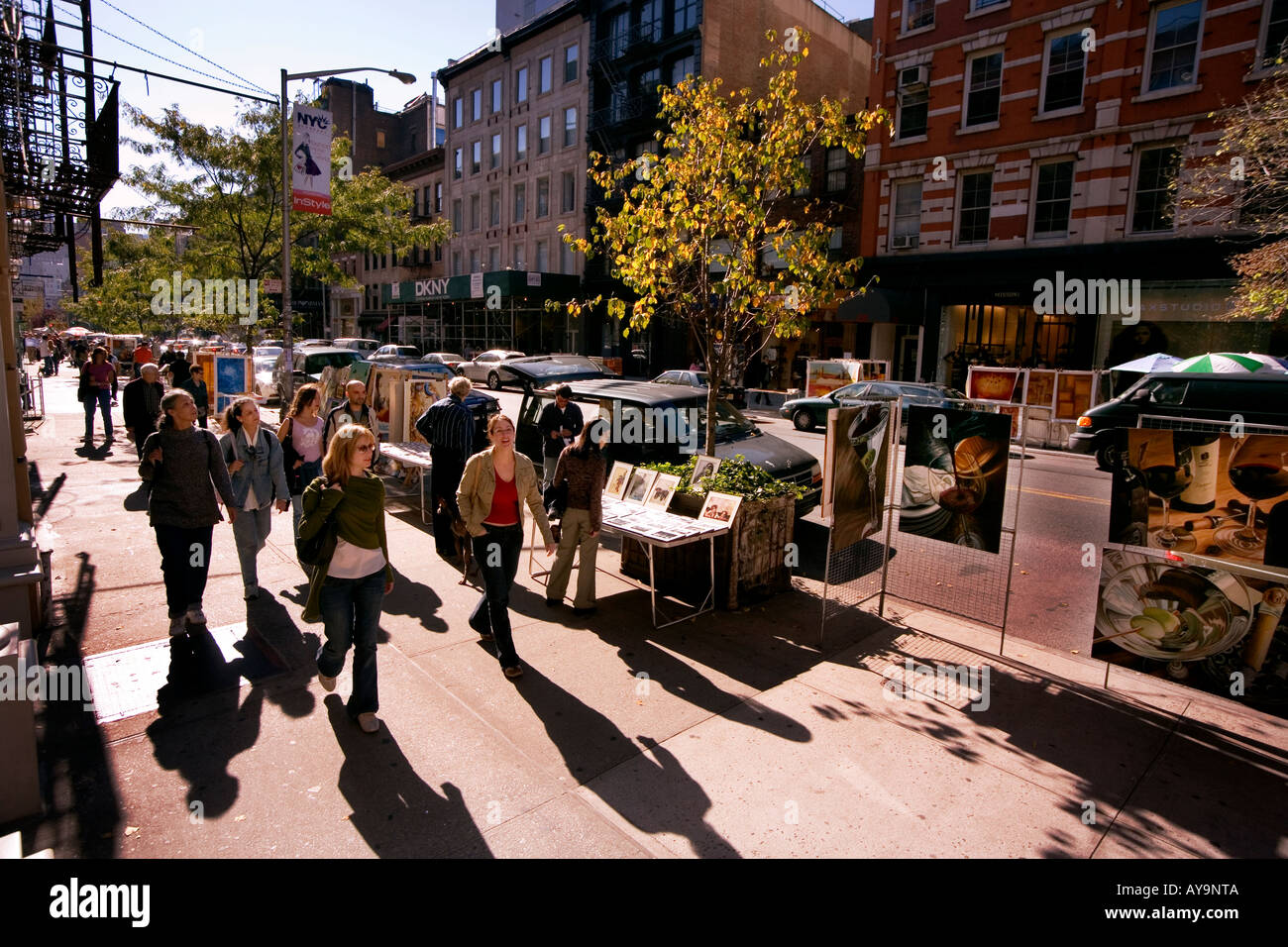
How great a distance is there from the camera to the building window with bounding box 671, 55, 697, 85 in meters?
34.1

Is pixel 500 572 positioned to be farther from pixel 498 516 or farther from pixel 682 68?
pixel 682 68

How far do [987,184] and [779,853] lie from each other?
86.2 ft

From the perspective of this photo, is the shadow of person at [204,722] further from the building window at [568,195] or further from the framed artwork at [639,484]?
the building window at [568,195]

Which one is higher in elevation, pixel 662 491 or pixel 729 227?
pixel 729 227

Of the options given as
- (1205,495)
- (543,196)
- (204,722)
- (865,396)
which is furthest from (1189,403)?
(543,196)

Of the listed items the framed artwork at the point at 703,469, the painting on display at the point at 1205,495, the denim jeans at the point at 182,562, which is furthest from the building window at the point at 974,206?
the denim jeans at the point at 182,562

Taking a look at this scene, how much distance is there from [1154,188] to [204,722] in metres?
25.9

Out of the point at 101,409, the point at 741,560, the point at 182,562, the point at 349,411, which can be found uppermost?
the point at 349,411

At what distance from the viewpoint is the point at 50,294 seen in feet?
311

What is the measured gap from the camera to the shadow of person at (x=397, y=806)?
3697mm

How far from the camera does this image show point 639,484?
7.87m

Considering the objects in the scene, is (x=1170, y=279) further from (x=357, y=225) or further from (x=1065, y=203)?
(x=357, y=225)

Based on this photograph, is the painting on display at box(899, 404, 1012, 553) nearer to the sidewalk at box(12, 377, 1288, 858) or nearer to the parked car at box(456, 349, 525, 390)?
the sidewalk at box(12, 377, 1288, 858)

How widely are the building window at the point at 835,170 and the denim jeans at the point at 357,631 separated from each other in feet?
101
